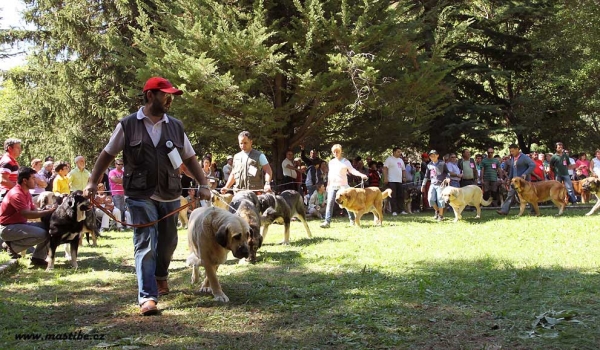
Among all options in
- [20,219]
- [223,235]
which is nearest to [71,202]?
[20,219]

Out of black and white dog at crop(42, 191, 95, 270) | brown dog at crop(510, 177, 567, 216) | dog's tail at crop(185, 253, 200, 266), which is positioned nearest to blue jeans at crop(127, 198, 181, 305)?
dog's tail at crop(185, 253, 200, 266)

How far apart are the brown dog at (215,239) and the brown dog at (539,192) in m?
10.5

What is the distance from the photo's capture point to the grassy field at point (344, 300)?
3949 millimetres

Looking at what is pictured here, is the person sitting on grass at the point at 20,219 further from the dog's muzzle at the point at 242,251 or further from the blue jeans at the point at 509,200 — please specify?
the blue jeans at the point at 509,200

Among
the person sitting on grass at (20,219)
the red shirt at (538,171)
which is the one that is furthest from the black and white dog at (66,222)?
the red shirt at (538,171)

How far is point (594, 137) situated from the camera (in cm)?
2397

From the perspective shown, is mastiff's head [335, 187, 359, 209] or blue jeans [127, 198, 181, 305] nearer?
blue jeans [127, 198, 181, 305]

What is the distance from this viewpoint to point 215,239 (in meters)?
5.04

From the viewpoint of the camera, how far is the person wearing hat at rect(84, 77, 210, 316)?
15.8 feet

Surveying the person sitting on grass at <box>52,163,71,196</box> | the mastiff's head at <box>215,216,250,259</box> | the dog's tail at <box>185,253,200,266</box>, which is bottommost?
the dog's tail at <box>185,253,200,266</box>

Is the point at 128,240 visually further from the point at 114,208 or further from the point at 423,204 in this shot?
the point at 423,204

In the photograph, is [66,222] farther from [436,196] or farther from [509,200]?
[509,200]

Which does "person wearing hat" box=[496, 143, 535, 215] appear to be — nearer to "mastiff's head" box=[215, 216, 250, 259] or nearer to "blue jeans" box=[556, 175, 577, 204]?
"blue jeans" box=[556, 175, 577, 204]

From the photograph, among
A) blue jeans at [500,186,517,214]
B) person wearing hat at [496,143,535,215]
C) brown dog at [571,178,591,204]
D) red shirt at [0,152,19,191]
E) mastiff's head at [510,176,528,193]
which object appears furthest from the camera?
brown dog at [571,178,591,204]
